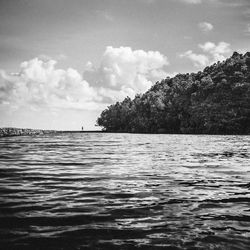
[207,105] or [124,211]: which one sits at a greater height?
[207,105]

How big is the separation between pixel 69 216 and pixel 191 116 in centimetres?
9754

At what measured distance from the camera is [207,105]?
94.3 metres

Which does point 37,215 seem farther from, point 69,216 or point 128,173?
point 128,173

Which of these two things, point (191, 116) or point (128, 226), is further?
point (191, 116)

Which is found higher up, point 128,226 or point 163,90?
point 163,90

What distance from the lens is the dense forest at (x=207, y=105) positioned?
3450 inches

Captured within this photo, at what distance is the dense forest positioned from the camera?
8763cm

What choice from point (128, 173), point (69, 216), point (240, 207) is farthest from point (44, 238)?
point (128, 173)

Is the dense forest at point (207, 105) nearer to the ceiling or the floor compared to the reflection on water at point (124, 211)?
nearer to the ceiling

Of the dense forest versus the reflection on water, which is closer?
the reflection on water

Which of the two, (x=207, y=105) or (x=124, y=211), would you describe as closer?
(x=124, y=211)

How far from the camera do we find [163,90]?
14225 cm

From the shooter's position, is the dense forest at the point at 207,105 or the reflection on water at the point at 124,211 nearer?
the reflection on water at the point at 124,211

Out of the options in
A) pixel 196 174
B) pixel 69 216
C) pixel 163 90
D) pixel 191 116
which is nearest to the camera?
pixel 69 216
